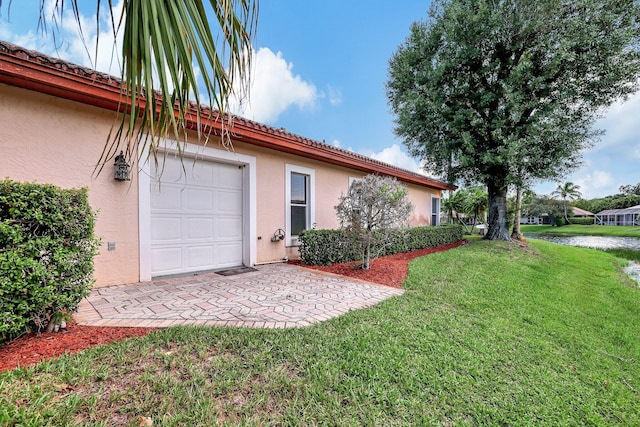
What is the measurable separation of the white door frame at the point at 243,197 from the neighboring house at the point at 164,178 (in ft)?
0.08

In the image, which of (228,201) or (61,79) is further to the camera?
(228,201)

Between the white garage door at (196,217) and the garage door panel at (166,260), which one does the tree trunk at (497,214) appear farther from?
the garage door panel at (166,260)

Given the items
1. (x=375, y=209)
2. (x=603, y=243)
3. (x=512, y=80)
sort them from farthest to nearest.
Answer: (x=603, y=243)
(x=512, y=80)
(x=375, y=209)

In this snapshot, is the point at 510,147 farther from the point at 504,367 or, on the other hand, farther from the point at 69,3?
the point at 69,3

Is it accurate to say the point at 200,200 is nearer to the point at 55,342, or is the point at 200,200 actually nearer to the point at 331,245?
the point at 331,245

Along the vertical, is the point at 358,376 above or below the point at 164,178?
below

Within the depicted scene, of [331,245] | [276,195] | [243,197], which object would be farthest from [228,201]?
[331,245]

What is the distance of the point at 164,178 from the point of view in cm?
563

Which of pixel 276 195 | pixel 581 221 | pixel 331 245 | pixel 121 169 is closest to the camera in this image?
pixel 121 169

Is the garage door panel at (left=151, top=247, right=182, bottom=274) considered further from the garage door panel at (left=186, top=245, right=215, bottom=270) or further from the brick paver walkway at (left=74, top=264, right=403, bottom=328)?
the brick paver walkway at (left=74, top=264, right=403, bottom=328)

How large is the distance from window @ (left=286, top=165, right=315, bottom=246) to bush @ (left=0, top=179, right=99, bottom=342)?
4997mm

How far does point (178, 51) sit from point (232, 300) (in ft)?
12.2

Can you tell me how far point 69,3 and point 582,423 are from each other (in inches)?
180

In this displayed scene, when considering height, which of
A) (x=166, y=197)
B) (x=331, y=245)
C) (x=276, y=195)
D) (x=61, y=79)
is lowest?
(x=331, y=245)
